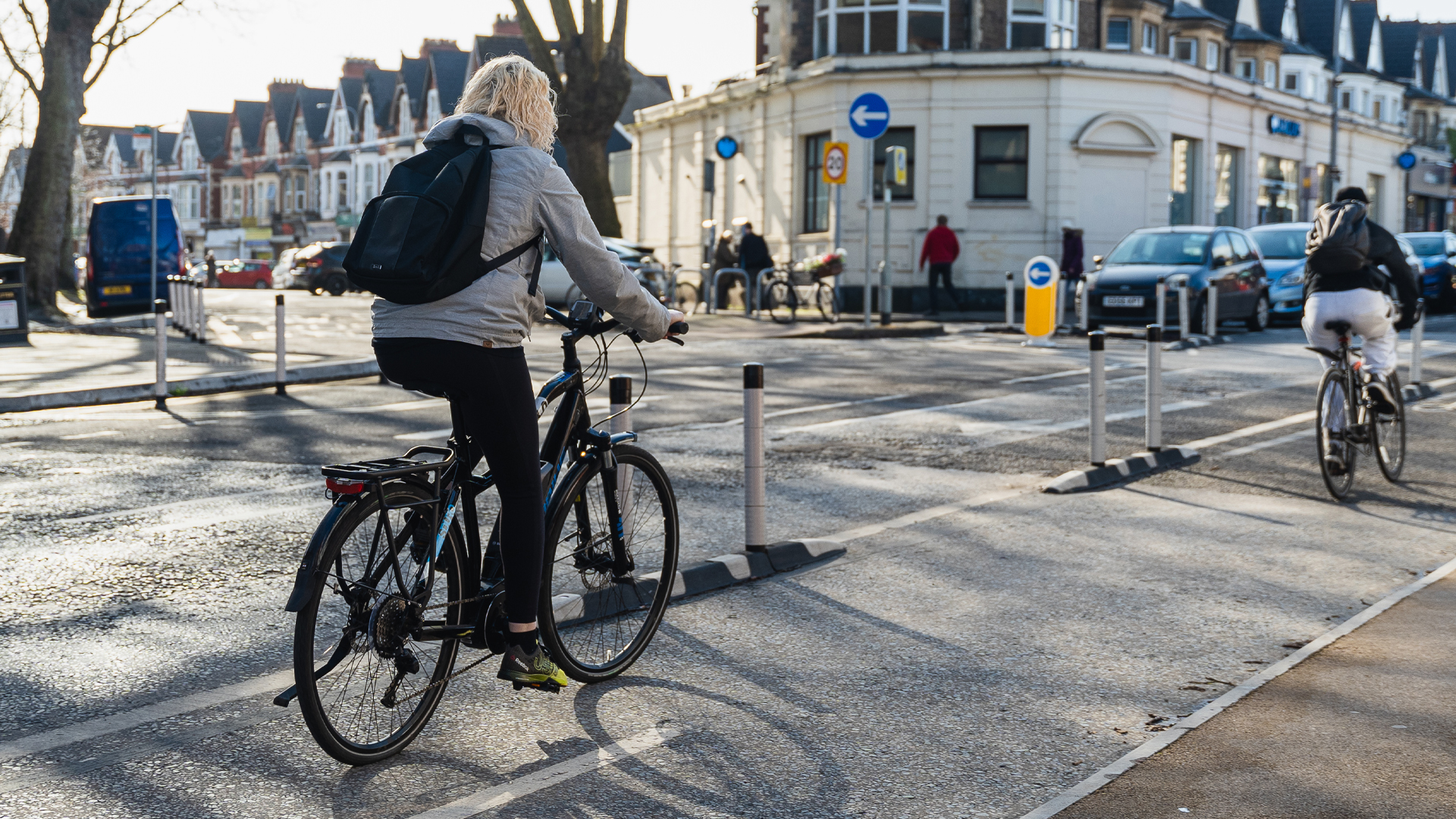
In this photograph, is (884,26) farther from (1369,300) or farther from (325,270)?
(1369,300)

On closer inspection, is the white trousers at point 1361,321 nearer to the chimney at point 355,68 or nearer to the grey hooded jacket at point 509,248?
the grey hooded jacket at point 509,248

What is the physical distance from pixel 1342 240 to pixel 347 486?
265 inches

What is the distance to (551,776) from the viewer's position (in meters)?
3.90

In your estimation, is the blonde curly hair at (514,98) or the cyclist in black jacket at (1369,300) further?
the cyclist in black jacket at (1369,300)

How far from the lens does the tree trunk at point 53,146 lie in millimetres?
28266

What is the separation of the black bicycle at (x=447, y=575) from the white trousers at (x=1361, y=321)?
535cm

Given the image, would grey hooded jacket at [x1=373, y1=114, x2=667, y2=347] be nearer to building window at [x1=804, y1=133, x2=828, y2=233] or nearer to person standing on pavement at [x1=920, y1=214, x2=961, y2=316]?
person standing on pavement at [x1=920, y1=214, x2=961, y2=316]

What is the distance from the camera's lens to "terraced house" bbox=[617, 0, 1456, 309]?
32.4 m

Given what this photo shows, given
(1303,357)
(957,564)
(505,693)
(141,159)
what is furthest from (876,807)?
(141,159)

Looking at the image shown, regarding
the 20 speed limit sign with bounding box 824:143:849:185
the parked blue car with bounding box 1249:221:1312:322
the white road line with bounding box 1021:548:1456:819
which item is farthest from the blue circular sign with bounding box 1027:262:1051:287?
the white road line with bounding box 1021:548:1456:819

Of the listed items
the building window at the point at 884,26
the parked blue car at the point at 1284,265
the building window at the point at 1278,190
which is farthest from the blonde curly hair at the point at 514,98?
the building window at the point at 1278,190

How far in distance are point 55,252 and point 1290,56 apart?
41502 mm

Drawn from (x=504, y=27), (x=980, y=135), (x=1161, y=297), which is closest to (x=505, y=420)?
(x=1161, y=297)

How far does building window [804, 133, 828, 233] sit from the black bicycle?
2919 centimetres
